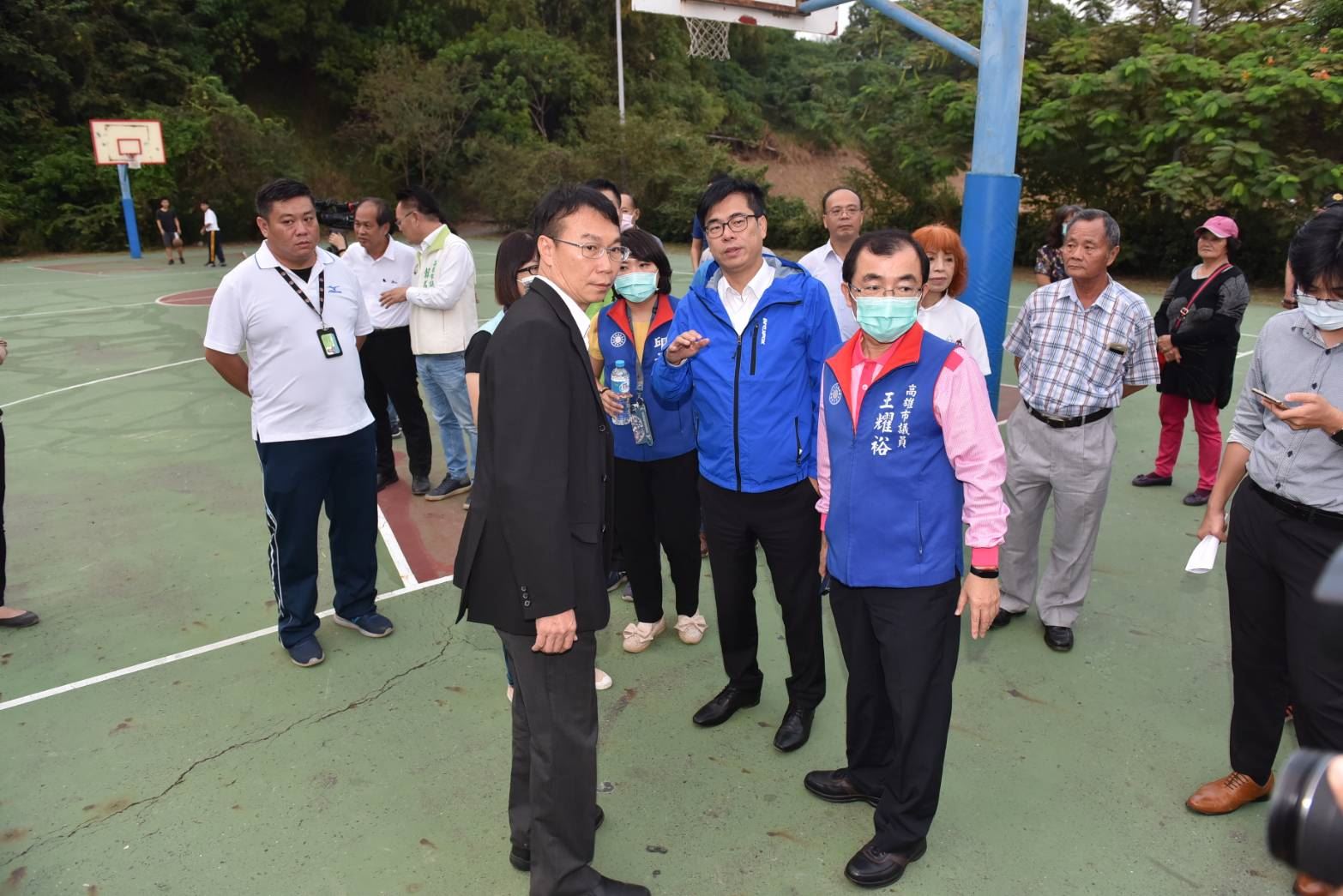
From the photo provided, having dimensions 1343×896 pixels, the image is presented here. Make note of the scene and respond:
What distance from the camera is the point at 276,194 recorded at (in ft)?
12.6

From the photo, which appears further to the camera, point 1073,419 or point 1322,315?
point 1073,419

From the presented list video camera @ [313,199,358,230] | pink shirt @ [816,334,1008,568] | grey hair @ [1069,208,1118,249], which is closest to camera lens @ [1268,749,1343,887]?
pink shirt @ [816,334,1008,568]

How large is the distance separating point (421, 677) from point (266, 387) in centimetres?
142

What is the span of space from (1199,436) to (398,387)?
17.5 ft

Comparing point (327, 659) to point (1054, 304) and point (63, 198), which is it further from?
point (63, 198)

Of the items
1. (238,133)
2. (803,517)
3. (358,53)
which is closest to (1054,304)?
(803,517)

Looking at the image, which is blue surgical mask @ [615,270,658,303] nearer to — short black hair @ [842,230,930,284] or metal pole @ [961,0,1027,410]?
short black hair @ [842,230,930,284]

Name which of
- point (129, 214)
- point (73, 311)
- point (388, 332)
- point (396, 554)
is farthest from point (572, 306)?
point (129, 214)

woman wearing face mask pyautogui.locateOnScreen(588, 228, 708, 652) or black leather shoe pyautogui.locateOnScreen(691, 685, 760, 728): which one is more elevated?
woman wearing face mask pyautogui.locateOnScreen(588, 228, 708, 652)

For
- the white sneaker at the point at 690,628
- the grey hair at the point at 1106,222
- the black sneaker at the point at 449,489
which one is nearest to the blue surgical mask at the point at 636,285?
the white sneaker at the point at 690,628

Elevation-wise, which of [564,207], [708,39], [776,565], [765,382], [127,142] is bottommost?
[776,565]

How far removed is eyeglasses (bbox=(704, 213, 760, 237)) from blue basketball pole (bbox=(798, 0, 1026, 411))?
2.54 meters

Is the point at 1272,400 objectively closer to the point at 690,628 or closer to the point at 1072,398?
the point at 1072,398

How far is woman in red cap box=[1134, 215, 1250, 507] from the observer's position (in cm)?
549
